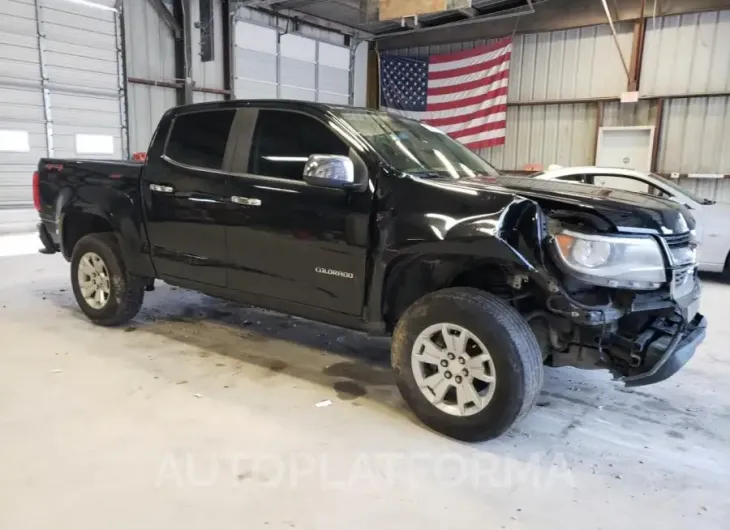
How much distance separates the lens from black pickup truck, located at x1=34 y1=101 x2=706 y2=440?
2633 mm

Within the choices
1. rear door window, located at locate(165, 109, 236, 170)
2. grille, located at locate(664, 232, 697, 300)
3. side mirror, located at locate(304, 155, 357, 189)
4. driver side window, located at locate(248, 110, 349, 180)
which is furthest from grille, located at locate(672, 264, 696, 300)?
rear door window, located at locate(165, 109, 236, 170)

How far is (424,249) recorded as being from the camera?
2.87 meters

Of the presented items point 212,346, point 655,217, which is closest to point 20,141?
point 212,346

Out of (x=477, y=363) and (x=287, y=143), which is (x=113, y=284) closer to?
(x=287, y=143)

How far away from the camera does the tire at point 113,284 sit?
4391 millimetres

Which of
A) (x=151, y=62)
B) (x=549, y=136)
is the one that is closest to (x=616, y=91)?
(x=549, y=136)

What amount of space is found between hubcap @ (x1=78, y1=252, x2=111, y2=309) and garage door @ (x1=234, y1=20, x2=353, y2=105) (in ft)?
26.7

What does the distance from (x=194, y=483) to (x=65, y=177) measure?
3171 mm

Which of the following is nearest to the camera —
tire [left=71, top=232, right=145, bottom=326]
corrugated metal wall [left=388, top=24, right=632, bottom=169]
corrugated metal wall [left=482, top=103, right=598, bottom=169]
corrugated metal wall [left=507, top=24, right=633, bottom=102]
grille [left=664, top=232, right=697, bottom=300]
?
grille [left=664, top=232, right=697, bottom=300]

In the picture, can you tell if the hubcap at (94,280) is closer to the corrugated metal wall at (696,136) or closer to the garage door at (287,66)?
the garage door at (287,66)

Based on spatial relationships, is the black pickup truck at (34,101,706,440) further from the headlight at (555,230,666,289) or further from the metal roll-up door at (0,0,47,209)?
the metal roll-up door at (0,0,47,209)

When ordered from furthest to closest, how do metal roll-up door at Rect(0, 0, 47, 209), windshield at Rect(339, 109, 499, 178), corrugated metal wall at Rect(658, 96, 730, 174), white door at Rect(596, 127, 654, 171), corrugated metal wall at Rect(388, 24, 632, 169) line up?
corrugated metal wall at Rect(388, 24, 632, 169) → white door at Rect(596, 127, 654, 171) → corrugated metal wall at Rect(658, 96, 730, 174) → metal roll-up door at Rect(0, 0, 47, 209) → windshield at Rect(339, 109, 499, 178)

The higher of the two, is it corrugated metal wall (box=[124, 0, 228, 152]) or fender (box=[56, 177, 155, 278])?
corrugated metal wall (box=[124, 0, 228, 152])

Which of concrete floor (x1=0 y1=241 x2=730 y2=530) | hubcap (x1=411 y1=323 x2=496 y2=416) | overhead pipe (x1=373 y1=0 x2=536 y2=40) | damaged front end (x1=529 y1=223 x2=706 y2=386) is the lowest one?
concrete floor (x1=0 y1=241 x2=730 y2=530)
